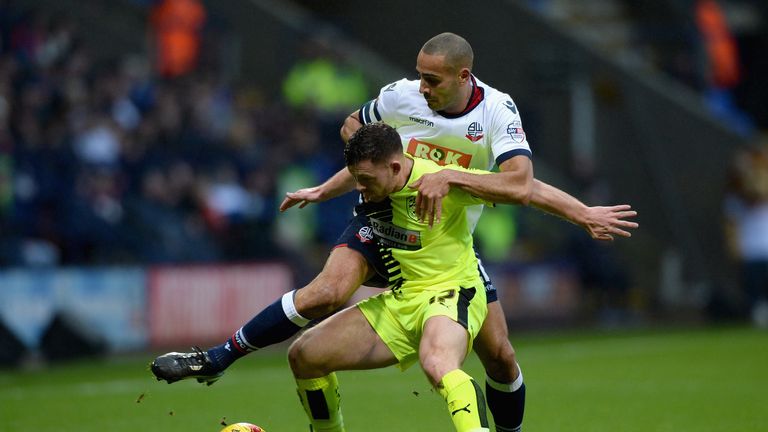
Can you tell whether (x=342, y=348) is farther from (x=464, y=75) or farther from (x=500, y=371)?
(x=464, y=75)

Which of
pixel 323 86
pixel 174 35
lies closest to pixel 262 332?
pixel 174 35

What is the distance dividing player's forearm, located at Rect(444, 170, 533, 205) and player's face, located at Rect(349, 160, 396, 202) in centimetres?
31

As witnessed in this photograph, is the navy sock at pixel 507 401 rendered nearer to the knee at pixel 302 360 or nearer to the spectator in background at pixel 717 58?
the knee at pixel 302 360

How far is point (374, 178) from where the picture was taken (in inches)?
269

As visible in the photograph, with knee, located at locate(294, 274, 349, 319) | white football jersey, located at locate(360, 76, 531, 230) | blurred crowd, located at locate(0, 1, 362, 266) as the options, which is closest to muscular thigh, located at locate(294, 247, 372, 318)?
knee, located at locate(294, 274, 349, 319)

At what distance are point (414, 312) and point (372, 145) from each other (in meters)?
0.94

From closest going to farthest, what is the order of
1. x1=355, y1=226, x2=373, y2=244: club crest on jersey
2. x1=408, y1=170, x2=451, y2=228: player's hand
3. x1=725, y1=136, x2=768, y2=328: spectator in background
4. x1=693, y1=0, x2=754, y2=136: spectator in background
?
1. x1=408, y1=170, x2=451, y2=228: player's hand
2. x1=355, y1=226, x2=373, y2=244: club crest on jersey
3. x1=725, y1=136, x2=768, y2=328: spectator in background
4. x1=693, y1=0, x2=754, y2=136: spectator in background

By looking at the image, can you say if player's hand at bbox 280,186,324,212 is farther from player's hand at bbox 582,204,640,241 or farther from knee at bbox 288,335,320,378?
player's hand at bbox 582,204,640,241

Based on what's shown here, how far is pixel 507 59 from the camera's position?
22297 mm

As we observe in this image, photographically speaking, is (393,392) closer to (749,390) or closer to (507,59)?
(749,390)

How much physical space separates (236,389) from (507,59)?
452 inches

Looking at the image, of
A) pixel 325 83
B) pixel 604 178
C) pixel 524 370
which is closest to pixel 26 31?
pixel 325 83

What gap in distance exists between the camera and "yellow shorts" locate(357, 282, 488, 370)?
6.91m

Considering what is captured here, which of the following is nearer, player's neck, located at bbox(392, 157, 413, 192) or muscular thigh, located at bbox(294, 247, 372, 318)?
player's neck, located at bbox(392, 157, 413, 192)
